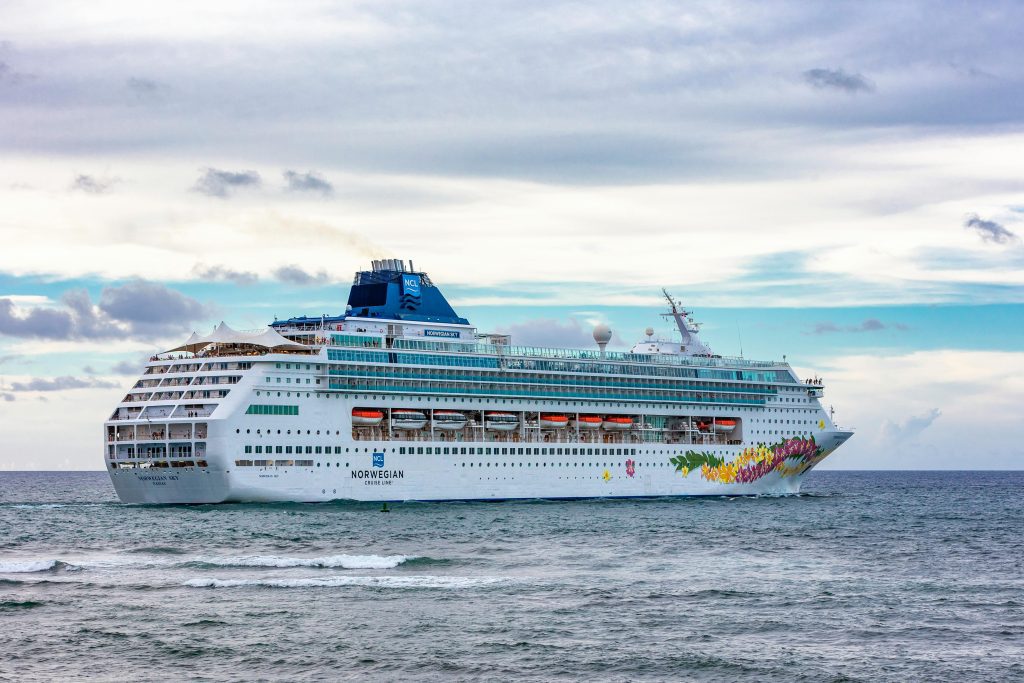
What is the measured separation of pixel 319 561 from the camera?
54.1 metres

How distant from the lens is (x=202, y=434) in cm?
7806

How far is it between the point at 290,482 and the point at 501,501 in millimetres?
18336

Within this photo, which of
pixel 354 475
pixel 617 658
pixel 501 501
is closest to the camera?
pixel 617 658

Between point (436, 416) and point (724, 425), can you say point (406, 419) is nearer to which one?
point (436, 416)

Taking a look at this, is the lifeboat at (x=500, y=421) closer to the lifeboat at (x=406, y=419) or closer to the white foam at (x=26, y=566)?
the lifeboat at (x=406, y=419)

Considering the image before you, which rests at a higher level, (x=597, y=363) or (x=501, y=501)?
(x=597, y=363)

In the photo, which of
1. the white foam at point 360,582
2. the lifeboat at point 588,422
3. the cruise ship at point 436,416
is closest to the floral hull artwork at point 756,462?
the cruise ship at point 436,416

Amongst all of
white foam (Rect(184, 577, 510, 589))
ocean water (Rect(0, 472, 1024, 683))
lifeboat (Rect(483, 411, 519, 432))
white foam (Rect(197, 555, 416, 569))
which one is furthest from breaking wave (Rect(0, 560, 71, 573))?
lifeboat (Rect(483, 411, 519, 432))

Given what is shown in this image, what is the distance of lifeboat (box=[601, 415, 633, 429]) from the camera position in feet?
333

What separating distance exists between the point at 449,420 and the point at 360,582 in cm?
4269

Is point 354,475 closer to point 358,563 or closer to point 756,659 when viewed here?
point 358,563

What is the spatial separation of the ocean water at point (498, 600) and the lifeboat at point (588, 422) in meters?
24.6

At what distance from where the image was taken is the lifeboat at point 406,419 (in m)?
88.4

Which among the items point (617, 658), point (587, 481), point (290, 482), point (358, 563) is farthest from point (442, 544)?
point (587, 481)
